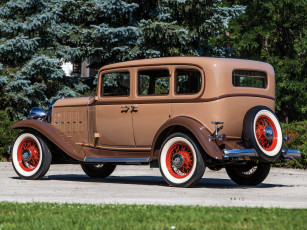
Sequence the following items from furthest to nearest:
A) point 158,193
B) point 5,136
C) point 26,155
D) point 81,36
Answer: point 81,36, point 5,136, point 26,155, point 158,193

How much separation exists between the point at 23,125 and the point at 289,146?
7540mm

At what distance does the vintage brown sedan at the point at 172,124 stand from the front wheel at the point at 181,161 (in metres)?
0.02

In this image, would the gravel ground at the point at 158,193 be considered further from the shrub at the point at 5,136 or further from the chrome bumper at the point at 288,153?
the shrub at the point at 5,136

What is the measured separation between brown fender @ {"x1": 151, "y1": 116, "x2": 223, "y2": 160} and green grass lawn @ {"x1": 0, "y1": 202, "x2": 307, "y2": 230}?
2.63m

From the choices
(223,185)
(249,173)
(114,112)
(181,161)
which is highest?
(114,112)

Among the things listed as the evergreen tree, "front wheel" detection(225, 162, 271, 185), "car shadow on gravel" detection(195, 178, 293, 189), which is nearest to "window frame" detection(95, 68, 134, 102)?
"car shadow on gravel" detection(195, 178, 293, 189)

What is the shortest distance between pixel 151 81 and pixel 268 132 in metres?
2.33

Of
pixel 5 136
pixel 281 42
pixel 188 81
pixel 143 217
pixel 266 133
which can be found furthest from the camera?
pixel 281 42

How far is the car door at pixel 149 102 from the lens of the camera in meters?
10.8

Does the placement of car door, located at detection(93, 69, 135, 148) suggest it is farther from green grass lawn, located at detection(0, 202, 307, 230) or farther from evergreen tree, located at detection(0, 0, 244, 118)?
evergreen tree, located at detection(0, 0, 244, 118)

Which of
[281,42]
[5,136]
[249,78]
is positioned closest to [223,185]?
[249,78]

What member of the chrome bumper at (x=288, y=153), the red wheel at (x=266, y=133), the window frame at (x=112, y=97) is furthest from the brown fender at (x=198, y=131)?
the chrome bumper at (x=288, y=153)

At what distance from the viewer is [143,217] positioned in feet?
21.3

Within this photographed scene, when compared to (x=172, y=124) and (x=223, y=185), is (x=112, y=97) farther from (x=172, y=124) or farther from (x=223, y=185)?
(x=223, y=185)
